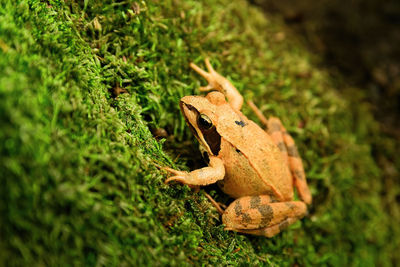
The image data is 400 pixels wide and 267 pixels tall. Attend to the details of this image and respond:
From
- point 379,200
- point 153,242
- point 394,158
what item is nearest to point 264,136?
point 153,242

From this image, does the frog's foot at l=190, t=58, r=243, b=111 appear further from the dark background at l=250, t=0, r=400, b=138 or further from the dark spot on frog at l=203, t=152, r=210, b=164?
the dark background at l=250, t=0, r=400, b=138

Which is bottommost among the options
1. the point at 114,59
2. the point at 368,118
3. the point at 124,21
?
the point at 368,118

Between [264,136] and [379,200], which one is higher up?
[264,136]

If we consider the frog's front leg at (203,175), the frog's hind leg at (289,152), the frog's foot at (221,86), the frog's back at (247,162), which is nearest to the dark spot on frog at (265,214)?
the frog's back at (247,162)

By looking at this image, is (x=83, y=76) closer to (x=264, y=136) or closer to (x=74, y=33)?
(x=74, y=33)

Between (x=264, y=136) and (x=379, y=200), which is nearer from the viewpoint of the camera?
(x=264, y=136)

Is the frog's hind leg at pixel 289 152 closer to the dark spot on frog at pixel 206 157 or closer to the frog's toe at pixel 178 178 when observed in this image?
the dark spot on frog at pixel 206 157
